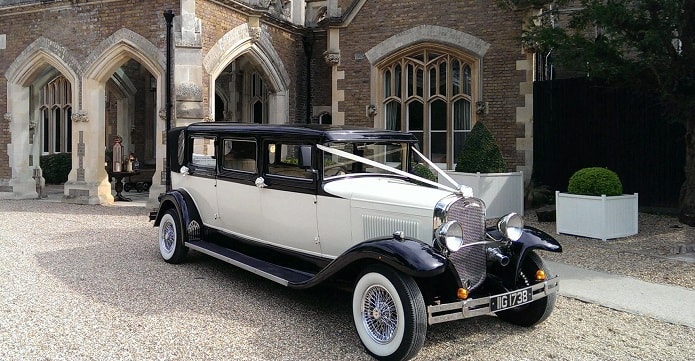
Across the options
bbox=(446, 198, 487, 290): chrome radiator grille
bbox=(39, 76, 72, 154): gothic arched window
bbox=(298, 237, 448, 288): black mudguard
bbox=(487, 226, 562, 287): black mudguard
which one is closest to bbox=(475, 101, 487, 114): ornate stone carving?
bbox=(487, 226, 562, 287): black mudguard

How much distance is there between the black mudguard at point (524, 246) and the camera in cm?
448

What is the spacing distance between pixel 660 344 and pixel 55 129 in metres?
20.9

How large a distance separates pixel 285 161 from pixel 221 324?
167cm

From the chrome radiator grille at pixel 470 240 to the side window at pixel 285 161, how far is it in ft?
4.63

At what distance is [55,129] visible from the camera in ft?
66.7

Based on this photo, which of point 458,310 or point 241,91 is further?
point 241,91

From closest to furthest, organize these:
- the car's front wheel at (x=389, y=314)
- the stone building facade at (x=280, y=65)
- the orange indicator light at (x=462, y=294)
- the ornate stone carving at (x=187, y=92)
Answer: the car's front wheel at (x=389, y=314) → the orange indicator light at (x=462, y=294) → the ornate stone carving at (x=187, y=92) → the stone building facade at (x=280, y=65)

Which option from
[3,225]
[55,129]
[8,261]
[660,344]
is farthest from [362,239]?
[55,129]

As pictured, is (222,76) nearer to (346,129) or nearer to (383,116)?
(383,116)

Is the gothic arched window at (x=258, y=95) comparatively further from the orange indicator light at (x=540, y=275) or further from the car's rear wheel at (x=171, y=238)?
the orange indicator light at (x=540, y=275)

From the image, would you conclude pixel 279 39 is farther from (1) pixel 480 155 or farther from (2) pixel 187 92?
(1) pixel 480 155

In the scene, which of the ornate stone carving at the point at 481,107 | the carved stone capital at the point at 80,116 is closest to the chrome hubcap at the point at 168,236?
the carved stone capital at the point at 80,116

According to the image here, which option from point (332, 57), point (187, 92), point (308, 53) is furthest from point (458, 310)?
point (308, 53)

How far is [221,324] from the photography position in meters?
4.67
